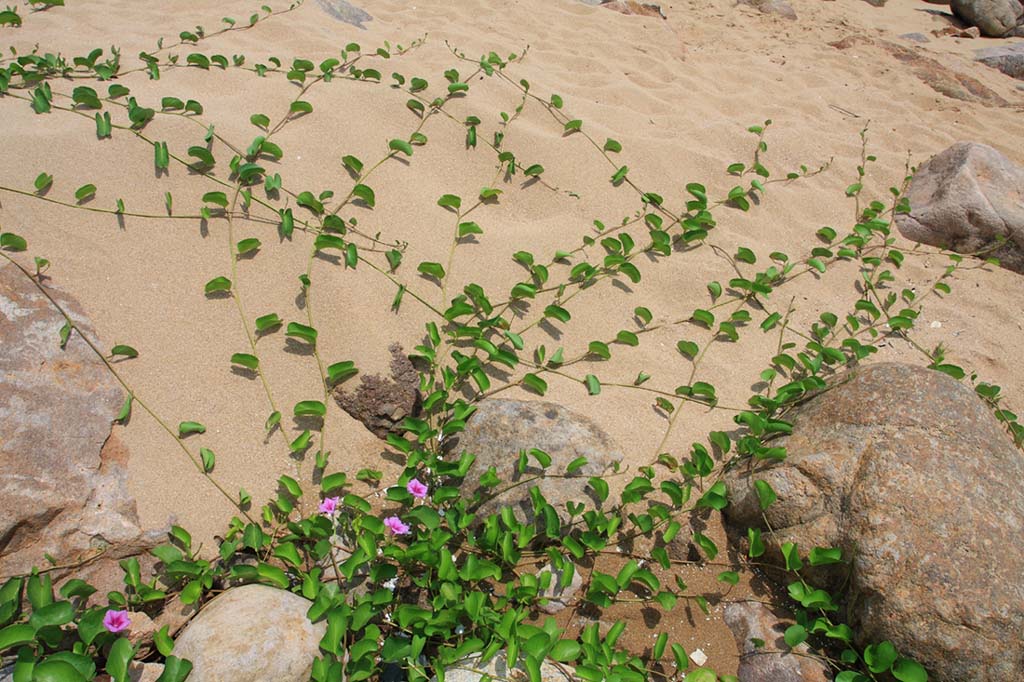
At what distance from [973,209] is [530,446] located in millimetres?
3154

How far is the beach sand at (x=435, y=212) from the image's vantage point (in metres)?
2.43

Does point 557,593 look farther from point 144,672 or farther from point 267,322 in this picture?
point 267,322

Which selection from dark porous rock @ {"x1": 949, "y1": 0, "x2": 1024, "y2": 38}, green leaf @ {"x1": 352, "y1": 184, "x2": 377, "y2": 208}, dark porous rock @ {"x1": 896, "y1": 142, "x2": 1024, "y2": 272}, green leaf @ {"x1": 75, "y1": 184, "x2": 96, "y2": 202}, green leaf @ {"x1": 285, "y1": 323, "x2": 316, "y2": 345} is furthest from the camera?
dark porous rock @ {"x1": 949, "y1": 0, "x2": 1024, "y2": 38}

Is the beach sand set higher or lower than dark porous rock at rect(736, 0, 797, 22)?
lower

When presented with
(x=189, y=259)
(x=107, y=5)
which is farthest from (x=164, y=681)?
(x=107, y=5)

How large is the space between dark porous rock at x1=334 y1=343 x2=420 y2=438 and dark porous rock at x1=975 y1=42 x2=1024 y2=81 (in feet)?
26.2

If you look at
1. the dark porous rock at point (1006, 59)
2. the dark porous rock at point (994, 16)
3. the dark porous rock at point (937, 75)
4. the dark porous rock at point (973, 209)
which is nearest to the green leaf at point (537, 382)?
the dark porous rock at point (973, 209)

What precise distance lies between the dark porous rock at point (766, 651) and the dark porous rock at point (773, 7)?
23.4 ft

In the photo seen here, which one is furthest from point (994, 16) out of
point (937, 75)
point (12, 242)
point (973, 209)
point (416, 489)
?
point (12, 242)

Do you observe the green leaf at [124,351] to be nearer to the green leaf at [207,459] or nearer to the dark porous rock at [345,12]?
the green leaf at [207,459]

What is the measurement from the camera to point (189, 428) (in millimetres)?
2254

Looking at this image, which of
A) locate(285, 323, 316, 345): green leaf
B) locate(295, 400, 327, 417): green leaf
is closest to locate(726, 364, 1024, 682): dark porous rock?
locate(295, 400, 327, 417): green leaf

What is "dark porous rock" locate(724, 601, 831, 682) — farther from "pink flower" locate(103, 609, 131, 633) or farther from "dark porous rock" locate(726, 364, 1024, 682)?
"pink flower" locate(103, 609, 131, 633)

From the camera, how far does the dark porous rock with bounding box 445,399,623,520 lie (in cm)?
229
